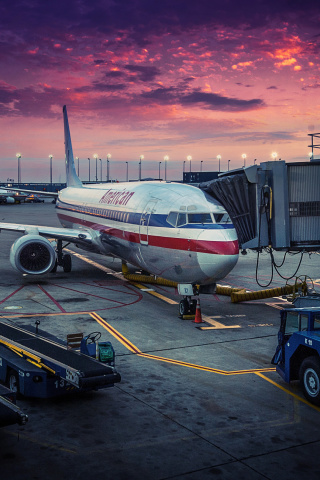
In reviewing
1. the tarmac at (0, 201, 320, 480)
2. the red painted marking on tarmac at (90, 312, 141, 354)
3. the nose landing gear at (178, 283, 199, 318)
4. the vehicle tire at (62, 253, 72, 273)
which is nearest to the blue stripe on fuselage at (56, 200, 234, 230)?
the nose landing gear at (178, 283, 199, 318)

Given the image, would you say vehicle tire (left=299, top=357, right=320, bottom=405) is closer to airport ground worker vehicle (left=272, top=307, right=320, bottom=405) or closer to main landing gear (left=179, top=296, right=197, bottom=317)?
airport ground worker vehicle (left=272, top=307, right=320, bottom=405)

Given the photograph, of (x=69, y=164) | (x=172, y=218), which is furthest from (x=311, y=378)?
(x=69, y=164)

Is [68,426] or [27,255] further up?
[27,255]

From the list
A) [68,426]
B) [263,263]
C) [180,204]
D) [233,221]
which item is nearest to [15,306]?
[180,204]

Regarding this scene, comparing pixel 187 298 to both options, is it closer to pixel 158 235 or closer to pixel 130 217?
pixel 158 235

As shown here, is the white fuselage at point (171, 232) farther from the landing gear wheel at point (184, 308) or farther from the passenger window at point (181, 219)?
the landing gear wheel at point (184, 308)

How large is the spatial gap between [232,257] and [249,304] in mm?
5446

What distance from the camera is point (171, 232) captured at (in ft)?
68.2

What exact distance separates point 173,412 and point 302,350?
147 inches

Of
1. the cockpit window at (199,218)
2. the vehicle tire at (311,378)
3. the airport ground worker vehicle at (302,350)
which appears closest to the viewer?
the vehicle tire at (311,378)

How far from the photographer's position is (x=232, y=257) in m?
19.5

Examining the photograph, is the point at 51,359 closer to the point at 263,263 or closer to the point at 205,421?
the point at 205,421

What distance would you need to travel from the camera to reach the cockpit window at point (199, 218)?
67.0 ft

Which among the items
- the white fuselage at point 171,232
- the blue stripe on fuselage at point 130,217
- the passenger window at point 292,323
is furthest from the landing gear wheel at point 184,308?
the passenger window at point 292,323
